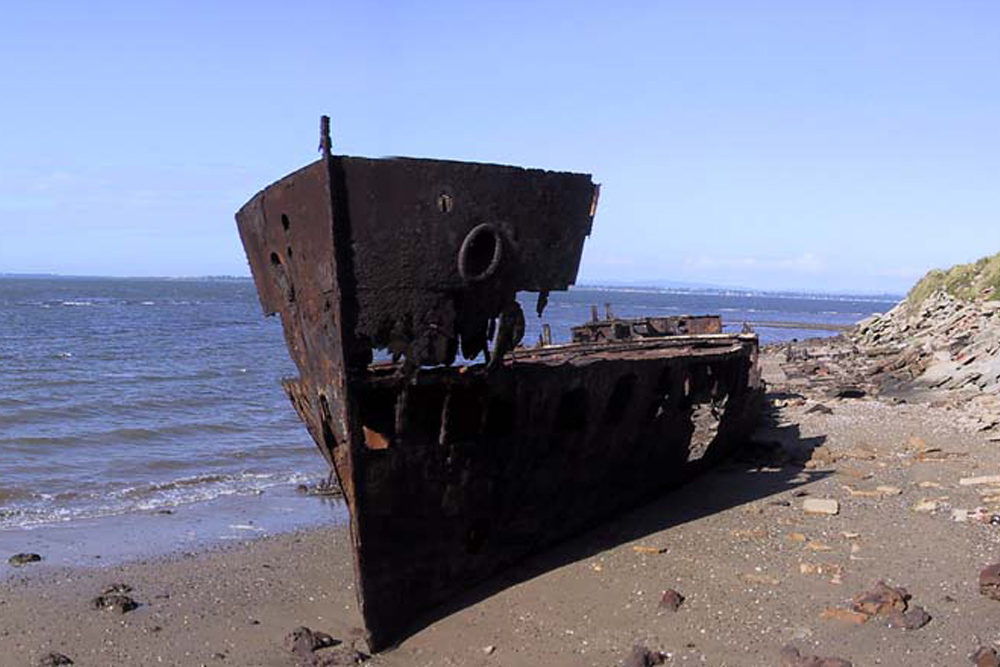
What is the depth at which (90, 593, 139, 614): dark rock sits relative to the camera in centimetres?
693

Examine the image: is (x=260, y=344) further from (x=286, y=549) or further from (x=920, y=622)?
(x=920, y=622)

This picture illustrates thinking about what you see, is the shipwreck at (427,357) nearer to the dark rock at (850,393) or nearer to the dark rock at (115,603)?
the dark rock at (115,603)

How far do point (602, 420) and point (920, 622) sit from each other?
269 centimetres

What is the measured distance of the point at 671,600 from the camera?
19.9 feet

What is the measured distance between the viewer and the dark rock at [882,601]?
18.4ft

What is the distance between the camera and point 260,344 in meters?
36.6

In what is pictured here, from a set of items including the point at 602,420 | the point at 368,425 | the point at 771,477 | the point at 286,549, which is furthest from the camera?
the point at 771,477

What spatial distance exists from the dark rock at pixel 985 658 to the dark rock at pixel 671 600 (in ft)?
5.67

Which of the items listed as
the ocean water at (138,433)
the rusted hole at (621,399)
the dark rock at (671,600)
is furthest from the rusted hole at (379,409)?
the ocean water at (138,433)

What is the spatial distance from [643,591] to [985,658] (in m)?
2.14

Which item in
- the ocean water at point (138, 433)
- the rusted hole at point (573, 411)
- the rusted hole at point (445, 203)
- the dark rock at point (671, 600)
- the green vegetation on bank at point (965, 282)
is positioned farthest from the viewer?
the green vegetation on bank at point (965, 282)

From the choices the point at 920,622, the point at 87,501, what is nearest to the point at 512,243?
the point at 920,622

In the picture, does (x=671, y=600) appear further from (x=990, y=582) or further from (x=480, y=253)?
(x=480, y=253)

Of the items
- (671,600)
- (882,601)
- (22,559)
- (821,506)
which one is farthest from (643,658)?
(22,559)
